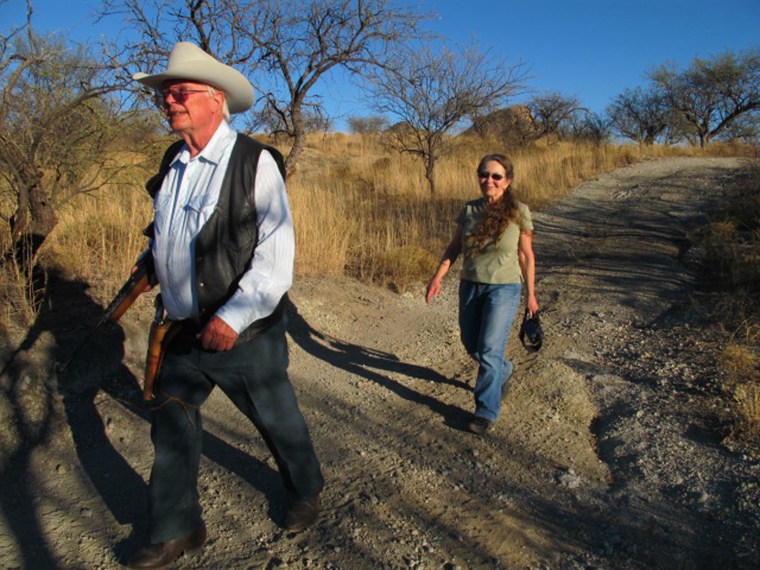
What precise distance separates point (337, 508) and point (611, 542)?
1.23m

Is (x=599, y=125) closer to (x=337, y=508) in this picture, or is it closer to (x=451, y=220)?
(x=451, y=220)

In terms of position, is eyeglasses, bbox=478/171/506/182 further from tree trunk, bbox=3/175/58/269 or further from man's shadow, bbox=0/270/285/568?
tree trunk, bbox=3/175/58/269

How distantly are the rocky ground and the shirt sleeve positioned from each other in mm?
785

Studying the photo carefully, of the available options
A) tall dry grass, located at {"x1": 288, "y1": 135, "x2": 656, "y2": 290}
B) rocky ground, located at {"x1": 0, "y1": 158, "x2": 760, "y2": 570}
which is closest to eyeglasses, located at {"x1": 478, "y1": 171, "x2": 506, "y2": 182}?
rocky ground, located at {"x1": 0, "y1": 158, "x2": 760, "y2": 570}

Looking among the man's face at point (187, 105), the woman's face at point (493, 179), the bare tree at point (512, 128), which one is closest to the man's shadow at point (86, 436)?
Answer: the man's face at point (187, 105)

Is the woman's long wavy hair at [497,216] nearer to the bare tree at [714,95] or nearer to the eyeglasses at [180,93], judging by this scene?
the eyeglasses at [180,93]

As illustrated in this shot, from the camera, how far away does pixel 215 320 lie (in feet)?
6.56

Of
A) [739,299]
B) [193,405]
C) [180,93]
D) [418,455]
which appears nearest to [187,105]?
[180,93]

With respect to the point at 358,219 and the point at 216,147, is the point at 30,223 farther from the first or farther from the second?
the point at 358,219

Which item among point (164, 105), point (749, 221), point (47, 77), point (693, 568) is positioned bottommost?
point (693, 568)

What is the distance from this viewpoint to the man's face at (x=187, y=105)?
215cm

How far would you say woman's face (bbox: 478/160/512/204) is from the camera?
11.2 ft

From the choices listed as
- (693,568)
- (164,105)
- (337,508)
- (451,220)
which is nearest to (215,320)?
(164,105)

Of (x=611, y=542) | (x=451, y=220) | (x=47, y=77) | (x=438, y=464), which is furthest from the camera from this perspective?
(x=451, y=220)
